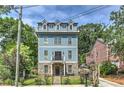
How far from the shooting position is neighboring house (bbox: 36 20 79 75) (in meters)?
27.0

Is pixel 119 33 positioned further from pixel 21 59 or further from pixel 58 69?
pixel 21 59

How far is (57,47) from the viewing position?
88.8 feet

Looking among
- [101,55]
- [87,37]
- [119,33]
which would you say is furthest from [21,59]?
[119,33]

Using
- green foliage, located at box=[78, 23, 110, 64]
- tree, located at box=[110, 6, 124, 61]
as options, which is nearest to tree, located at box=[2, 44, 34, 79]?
green foliage, located at box=[78, 23, 110, 64]

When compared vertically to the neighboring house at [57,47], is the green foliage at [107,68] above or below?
below

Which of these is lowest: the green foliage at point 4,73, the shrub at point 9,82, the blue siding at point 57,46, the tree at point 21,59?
the shrub at point 9,82

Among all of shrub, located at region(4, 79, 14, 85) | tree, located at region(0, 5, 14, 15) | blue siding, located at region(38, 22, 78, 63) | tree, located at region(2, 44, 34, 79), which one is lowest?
shrub, located at region(4, 79, 14, 85)

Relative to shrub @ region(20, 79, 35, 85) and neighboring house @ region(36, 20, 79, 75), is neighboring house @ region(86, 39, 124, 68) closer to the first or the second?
neighboring house @ region(36, 20, 79, 75)

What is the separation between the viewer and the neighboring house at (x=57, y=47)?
1065 inches

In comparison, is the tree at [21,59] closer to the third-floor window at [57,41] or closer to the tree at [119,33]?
the third-floor window at [57,41]

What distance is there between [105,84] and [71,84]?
435 mm

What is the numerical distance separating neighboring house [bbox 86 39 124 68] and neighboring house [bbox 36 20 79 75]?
20 cm

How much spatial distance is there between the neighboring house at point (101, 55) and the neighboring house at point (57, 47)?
0.65 ft

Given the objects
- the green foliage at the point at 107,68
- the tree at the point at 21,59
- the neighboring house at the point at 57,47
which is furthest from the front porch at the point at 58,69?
the green foliage at the point at 107,68
